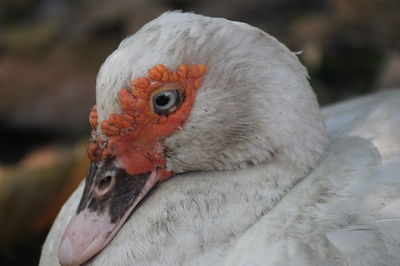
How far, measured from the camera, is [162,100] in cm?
271

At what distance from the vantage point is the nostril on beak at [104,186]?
2812 millimetres

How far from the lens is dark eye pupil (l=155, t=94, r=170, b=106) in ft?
8.89

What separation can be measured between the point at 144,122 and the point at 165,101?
0.35ft

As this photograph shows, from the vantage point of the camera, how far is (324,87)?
5.54 m

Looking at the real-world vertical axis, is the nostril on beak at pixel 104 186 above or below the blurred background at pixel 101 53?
above

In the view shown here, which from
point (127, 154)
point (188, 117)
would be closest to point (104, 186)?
point (127, 154)

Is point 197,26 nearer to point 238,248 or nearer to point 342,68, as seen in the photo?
point 238,248

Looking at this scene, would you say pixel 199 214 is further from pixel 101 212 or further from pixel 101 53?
pixel 101 53

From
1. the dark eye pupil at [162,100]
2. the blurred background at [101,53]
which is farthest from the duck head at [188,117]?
the blurred background at [101,53]

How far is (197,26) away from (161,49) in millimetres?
177

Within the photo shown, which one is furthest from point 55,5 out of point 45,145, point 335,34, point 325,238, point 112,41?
point 325,238

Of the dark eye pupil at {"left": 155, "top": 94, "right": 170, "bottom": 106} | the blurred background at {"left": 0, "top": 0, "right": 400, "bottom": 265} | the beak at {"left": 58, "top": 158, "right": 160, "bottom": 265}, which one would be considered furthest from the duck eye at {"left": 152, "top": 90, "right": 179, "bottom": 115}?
the blurred background at {"left": 0, "top": 0, "right": 400, "bottom": 265}

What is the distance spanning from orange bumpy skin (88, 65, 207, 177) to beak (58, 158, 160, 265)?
0.05 metres

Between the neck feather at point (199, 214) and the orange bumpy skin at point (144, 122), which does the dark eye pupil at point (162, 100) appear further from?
the neck feather at point (199, 214)
